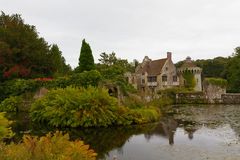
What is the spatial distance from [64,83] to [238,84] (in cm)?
3358

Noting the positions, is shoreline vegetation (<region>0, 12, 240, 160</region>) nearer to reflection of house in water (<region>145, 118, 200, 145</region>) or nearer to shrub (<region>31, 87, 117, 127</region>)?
shrub (<region>31, 87, 117, 127</region>)

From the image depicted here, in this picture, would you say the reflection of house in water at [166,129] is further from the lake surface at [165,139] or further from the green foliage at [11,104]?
the green foliage at [11,104]

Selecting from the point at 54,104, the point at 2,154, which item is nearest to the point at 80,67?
the point at 54,104

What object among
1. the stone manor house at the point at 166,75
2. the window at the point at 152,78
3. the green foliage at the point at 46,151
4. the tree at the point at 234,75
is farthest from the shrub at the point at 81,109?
the tree at the point at 234,75

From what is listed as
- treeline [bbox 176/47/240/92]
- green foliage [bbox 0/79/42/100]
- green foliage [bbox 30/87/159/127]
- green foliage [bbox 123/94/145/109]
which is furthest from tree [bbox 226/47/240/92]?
green foliage [bbox 30/87/159/127]

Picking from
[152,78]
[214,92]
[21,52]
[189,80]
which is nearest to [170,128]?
[21,52]

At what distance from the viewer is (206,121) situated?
79.9 feet

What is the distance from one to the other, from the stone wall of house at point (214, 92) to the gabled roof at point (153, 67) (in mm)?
9419

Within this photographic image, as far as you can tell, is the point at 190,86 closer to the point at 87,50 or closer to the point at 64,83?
the point at 87,50

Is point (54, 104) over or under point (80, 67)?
under

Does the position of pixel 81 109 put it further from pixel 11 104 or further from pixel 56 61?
pixel 56 61

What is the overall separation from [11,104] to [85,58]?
8.06 metres

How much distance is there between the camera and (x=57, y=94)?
23.2 meters

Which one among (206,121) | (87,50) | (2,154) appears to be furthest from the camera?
(87,50)
